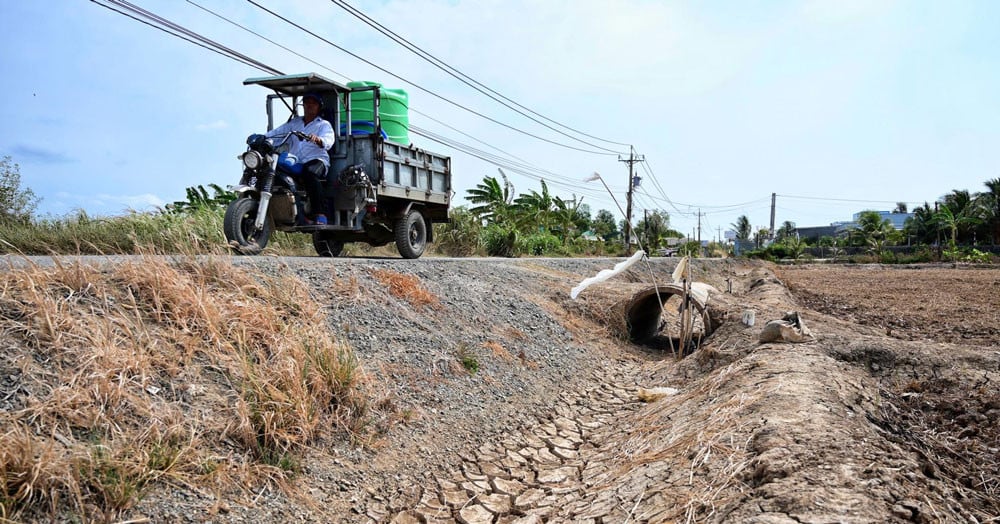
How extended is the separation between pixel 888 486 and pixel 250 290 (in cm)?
464

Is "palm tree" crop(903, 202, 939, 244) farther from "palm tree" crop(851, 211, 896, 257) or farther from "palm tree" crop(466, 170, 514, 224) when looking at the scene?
"palm tree" crop(466, 170, 514, 224)

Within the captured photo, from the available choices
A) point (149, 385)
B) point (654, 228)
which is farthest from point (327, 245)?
point (654, 228)

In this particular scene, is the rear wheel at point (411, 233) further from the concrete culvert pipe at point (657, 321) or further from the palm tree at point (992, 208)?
the palm tree at point (992, 208)

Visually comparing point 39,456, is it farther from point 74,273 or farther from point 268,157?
point 268,157

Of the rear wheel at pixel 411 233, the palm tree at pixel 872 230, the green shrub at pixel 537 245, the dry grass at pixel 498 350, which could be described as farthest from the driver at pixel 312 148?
the palm tree at pixel 872 230

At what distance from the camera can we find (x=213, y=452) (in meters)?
3.47

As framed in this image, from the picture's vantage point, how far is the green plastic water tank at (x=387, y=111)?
366 inches

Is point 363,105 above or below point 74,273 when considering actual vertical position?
above

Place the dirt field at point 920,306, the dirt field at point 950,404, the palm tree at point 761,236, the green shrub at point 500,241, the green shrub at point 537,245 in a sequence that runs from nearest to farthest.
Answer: the dirt field at point 950,404 → the dirt field at point 920,306 → the green shrub at point 500,241 → the green shrub at point 537,245 → the palm tree at point 761,236

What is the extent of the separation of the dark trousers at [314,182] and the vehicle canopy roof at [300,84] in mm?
1404

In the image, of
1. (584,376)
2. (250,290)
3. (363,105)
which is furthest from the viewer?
(363,105)

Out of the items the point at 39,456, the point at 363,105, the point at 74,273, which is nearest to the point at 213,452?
the point at 39,456

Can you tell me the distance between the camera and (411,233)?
10.2 m

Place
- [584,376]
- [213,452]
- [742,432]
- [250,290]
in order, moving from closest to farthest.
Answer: [213,452] → [742,432] → [250,290] → [584,376]
